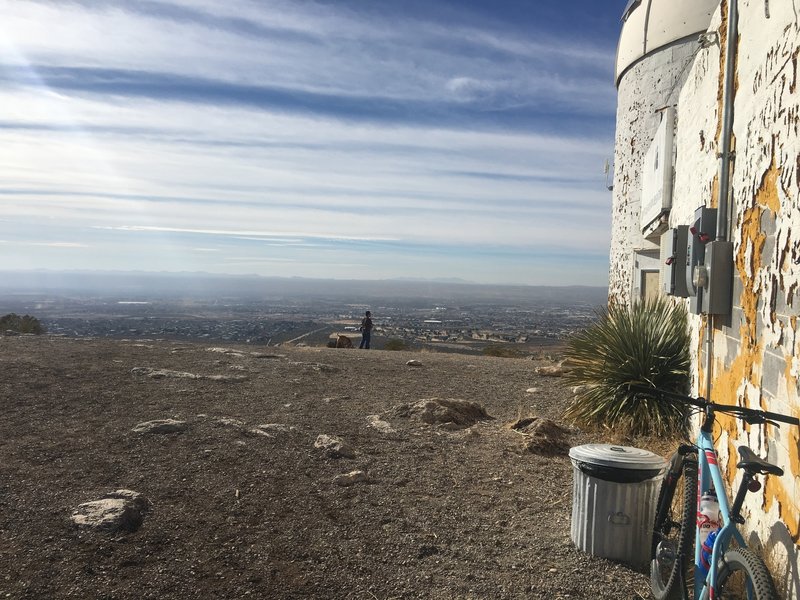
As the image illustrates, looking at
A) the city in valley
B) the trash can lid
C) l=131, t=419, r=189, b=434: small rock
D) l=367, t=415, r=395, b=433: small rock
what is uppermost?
the trash can lid

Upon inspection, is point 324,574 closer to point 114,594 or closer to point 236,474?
point 114,594

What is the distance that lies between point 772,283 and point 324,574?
3006 mm

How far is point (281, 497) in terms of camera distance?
16.4ft

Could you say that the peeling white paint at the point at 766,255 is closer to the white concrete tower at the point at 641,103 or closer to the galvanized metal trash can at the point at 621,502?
the galvanized metal trash can at the point at 621,502

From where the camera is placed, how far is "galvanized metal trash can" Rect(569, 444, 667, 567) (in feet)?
12.9

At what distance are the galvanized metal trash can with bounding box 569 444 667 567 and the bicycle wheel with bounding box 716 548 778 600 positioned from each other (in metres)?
0.90

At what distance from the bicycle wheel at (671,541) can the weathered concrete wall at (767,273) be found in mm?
389

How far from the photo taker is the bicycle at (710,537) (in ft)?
8.71

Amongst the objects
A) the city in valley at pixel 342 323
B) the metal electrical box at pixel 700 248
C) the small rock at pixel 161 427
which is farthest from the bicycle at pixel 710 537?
the city in valley at pixel 342 323

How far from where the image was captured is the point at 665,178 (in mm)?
8664

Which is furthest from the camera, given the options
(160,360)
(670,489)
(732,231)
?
(160,360)

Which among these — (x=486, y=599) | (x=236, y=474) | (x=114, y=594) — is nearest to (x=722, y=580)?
(x=486, y=599)

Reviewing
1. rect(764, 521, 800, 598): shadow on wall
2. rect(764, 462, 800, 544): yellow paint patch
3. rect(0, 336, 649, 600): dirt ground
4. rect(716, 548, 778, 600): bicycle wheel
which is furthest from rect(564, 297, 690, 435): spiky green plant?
rect(716, 548, 778, 600): bicycle wheel

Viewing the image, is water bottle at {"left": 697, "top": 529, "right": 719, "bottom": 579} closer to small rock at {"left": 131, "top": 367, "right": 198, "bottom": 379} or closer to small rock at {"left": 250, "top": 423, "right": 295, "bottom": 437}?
small rock at {"left": 250, "top": 423, "right": 295, "bottom": 437}
